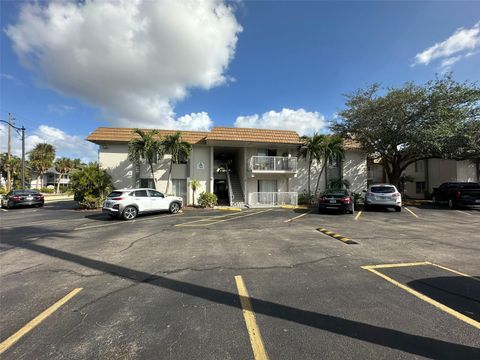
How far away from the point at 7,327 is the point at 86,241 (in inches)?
203

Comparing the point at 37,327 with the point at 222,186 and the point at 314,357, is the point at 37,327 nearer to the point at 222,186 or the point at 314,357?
the point at 314,357

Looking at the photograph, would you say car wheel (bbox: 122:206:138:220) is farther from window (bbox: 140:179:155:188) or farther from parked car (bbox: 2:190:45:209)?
parked car (bbox: 2:190:45:209)

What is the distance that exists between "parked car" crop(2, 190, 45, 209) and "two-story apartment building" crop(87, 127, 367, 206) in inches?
240

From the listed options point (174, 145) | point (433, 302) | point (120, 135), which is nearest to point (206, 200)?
point (174, 145)

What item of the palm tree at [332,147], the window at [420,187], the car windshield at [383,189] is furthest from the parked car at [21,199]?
the window at [420,187]

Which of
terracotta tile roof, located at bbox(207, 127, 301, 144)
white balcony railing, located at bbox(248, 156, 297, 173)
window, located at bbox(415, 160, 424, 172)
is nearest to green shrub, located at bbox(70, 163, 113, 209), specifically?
terracotta tile roof, located at bbox(207, 127, 301, 144)

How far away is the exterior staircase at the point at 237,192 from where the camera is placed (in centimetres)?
2029

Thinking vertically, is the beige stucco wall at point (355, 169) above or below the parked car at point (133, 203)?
above

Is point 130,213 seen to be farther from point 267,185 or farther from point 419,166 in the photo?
point 419,166

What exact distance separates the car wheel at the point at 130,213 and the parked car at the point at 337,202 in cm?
1082

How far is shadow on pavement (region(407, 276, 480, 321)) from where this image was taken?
350 cm

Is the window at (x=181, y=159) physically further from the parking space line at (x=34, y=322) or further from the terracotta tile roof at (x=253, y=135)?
the parking space line at (x=34, y=322)

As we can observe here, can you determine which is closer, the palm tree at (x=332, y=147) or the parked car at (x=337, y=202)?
the parked car at (x=337, y=202)

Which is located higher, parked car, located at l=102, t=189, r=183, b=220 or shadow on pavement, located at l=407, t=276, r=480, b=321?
parked car, located at l=102, t=189, r=183, b=220
